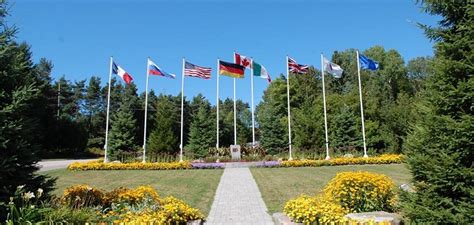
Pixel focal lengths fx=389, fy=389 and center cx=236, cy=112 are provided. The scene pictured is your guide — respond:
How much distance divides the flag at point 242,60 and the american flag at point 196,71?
122 inches

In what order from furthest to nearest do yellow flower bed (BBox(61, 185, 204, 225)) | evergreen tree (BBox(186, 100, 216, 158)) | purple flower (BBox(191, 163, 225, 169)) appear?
evergreen tree (BBox(186, 100, 216, 158))
purple flower (BBox(191, 163, 225, 169))
yellow flower bed (BBox(61, 185, 204, 225))

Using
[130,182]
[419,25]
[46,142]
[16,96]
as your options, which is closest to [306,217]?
[419,25]


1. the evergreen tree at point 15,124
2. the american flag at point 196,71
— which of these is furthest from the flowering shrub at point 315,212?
the american flag at point 196,71

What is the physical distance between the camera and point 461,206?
5074 mm

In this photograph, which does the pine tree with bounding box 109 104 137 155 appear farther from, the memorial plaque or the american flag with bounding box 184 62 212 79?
the american flag with bounding box 184 62 212 79

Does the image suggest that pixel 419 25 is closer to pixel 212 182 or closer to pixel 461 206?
pixel 461 206

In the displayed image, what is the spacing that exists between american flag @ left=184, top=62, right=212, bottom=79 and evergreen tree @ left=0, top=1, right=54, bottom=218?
20.7 metres

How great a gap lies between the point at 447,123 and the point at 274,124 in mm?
36361

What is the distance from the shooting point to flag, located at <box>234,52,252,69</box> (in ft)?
96.9

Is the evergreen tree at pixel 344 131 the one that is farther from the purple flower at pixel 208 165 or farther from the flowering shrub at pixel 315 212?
the flowering shrub at pixel 315 212

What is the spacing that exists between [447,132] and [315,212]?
8.50 feet

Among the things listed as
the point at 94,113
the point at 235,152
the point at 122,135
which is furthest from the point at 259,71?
the point at 94,113

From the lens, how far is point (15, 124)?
6133mm

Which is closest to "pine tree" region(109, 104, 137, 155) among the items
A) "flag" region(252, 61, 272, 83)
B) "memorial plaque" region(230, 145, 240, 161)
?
"memorial plaque" region(230, 145, 240, 161)
